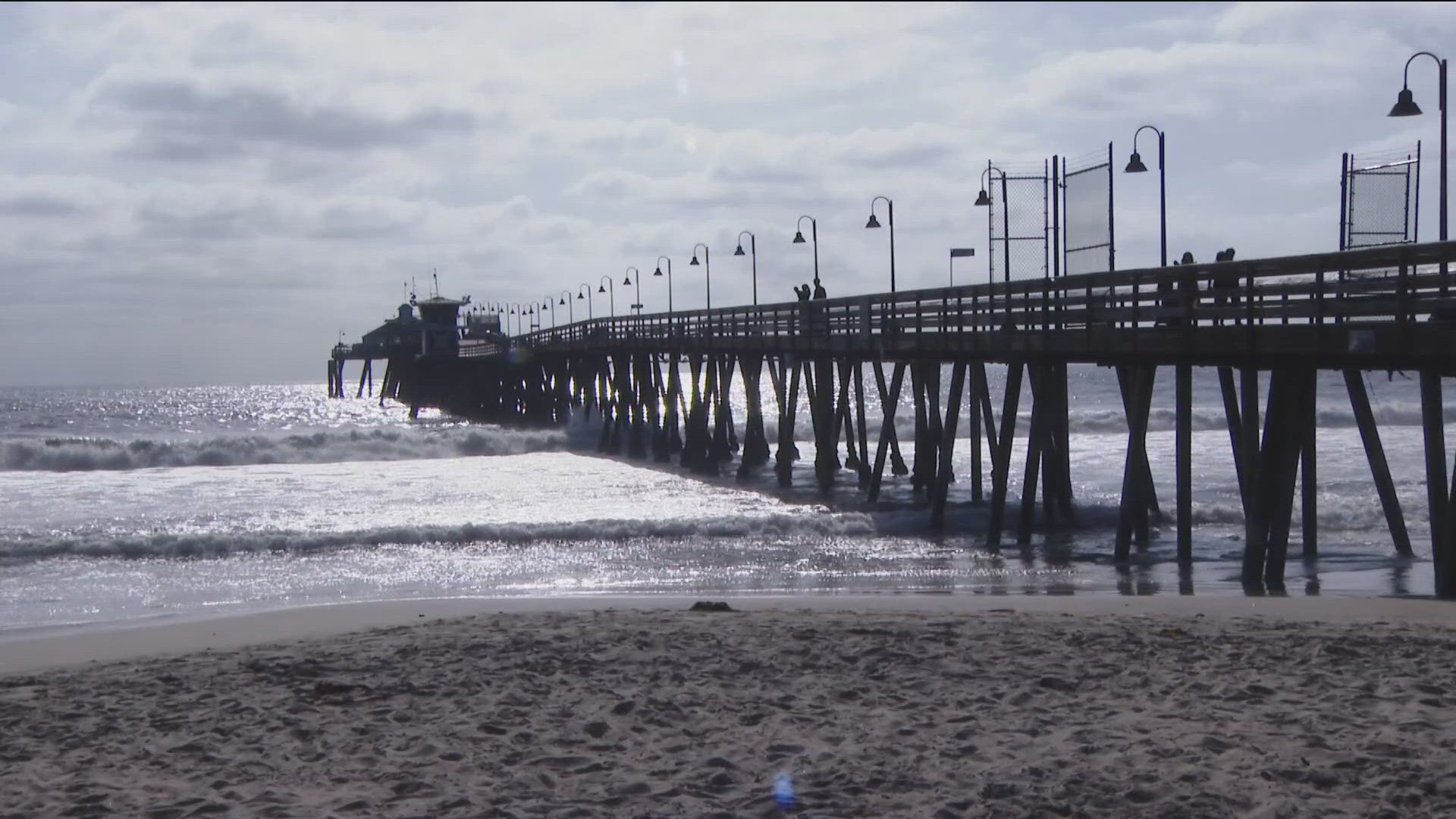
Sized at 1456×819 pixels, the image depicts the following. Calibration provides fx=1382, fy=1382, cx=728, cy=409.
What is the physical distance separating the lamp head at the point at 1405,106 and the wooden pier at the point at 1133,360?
169 cm

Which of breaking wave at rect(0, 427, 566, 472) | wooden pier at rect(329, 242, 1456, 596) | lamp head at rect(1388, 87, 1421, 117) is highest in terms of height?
lamp head at rect(1388, 87, 1421, 117)

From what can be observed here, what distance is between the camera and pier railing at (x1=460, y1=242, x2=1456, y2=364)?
1014cm

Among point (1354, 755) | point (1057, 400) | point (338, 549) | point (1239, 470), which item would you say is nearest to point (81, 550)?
point (338, 549)

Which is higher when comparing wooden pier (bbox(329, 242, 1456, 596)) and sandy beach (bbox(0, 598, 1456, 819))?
wooden pier (bbox(329, 242, 1456, 596))

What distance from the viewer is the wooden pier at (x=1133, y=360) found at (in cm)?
1063

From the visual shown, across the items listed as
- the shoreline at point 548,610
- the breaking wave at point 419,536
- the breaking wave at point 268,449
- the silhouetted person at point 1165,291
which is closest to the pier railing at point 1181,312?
the silhouetted person at point 1165,291

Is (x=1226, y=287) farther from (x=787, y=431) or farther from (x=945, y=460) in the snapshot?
(x=787, y=431)

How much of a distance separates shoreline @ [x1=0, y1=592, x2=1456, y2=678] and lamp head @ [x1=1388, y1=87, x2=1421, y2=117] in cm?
511

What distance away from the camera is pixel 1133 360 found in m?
14.0

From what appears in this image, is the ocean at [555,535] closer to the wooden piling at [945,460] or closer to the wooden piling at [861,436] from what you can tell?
the wooden piling at [945,460]

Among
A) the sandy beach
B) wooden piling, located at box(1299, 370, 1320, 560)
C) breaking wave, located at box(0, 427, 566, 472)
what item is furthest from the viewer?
breaking wave, located at box(0, 427, 566, 472)

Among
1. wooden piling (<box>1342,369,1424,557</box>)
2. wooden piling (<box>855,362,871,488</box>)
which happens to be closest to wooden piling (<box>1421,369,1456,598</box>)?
wooden piling (<box>1342,369,1424,557</box>)

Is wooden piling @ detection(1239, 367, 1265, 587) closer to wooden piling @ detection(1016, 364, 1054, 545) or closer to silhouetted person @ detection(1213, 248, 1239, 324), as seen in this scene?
silhouetted person @ detection(1213, 248, 1239, 324)

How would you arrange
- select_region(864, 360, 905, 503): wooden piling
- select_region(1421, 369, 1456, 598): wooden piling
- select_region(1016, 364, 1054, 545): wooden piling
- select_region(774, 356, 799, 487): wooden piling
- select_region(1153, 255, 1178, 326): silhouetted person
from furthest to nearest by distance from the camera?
select_region(774, 356, 799, 487): wooden piling → select_region(864, 360, 905, 503): wooden piling → select_region(1016, 364, 1054, 545): wooden piling → select_region(1153, 255, 1178, 326): silhouetted person → select_region(1421, 369, 1456, 598): wooden piling
